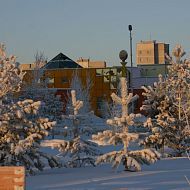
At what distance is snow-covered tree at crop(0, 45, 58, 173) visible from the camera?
17.0m

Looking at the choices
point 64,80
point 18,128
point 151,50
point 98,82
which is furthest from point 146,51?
point 18,128

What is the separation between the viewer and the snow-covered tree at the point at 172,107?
80.9 ft

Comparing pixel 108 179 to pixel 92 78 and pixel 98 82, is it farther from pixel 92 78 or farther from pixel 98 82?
pixel 98 82

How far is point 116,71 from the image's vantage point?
80625mm

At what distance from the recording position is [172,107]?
25.4 meters

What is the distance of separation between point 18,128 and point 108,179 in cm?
329

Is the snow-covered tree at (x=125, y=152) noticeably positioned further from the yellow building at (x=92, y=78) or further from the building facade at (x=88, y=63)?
the building facade at (x=88, y=63)

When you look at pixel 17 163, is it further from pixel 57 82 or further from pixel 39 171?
pixel 57 82

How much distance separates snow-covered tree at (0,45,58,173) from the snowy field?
23.3 inches

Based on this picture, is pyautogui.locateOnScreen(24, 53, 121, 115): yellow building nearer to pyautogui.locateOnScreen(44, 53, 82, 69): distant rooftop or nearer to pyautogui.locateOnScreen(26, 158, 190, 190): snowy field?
pyautogui.locateOnScreen(44, 53, 82, 69): distant rooftop

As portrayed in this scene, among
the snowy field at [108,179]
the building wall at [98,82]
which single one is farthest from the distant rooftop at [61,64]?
the snowy field at [108,179]

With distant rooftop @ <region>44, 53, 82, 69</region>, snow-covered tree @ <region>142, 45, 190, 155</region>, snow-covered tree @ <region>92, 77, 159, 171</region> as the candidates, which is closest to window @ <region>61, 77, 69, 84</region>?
distant rooftop @ <region>44, 53, 82, 69</region>

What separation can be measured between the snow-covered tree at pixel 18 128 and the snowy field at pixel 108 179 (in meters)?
0.59

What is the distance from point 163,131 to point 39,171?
7585 mm
